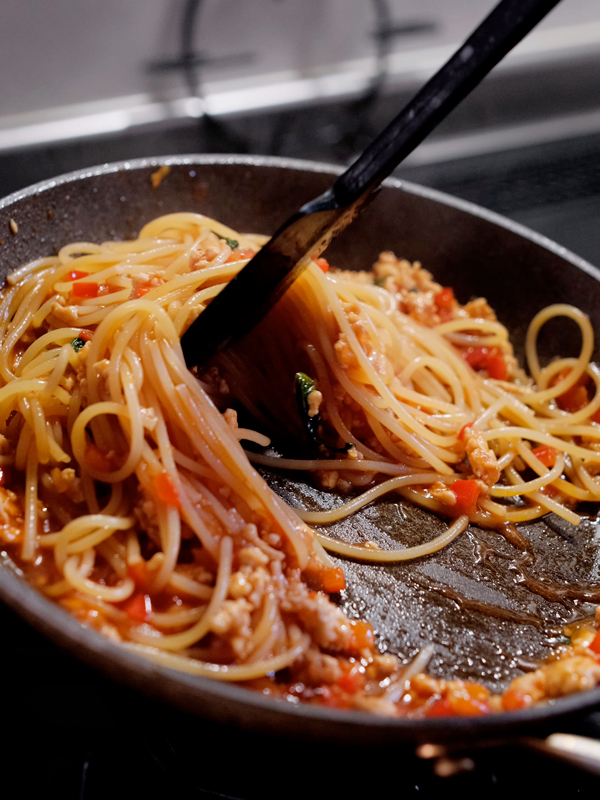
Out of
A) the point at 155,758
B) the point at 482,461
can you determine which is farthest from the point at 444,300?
the point at 155,758

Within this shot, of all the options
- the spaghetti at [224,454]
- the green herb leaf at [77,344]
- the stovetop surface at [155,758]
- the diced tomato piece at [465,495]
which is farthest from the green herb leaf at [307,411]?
the stovetop surface at [155,758]

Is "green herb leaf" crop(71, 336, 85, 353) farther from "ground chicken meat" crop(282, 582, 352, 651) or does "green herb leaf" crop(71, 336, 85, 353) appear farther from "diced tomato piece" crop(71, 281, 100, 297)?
"ground chicken meat" crop(282, 582, 352, 651)

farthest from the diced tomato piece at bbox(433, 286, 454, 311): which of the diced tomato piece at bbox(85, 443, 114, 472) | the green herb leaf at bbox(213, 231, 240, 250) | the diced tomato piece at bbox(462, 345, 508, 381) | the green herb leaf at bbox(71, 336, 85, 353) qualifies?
the diced tomato piece at bbox(85, 443, 114, 472)

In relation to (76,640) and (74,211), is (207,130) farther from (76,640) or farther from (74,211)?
(76,640)

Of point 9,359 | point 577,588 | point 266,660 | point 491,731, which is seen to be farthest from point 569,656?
point 9,359

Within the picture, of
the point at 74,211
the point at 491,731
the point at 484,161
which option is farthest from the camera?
the point at 484,161

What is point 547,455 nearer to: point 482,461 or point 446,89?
point 482,461

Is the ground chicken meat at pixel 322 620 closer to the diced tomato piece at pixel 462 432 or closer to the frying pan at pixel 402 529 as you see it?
the frying pan at pixel 402 529
